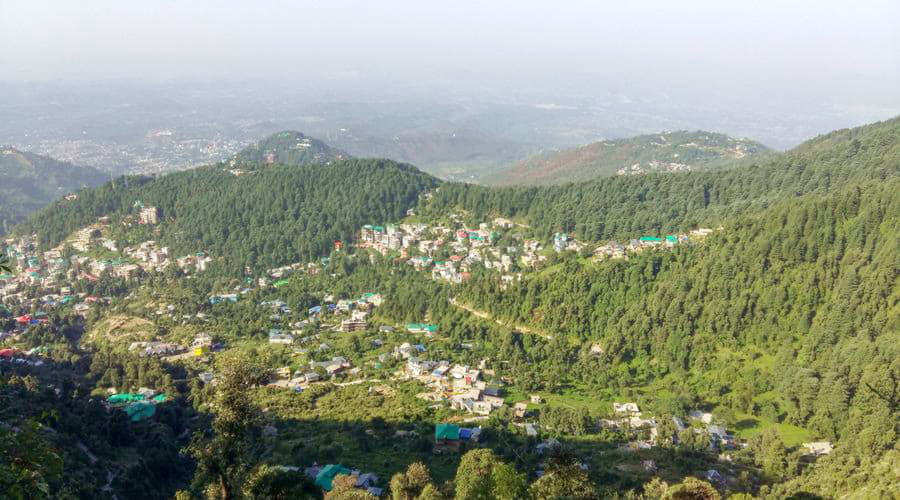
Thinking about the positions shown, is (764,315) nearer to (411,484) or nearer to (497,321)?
(497,321)

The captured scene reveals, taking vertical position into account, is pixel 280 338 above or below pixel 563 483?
below

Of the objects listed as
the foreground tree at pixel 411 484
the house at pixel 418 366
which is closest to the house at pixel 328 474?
the foreground tree at pixel 411 484

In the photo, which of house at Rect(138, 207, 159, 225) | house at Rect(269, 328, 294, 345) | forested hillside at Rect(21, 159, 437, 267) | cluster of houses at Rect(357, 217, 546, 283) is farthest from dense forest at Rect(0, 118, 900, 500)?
house at Rect(138, 207, 159, 225)

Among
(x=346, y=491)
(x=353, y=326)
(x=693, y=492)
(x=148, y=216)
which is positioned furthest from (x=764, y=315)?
(x=148, y=216)

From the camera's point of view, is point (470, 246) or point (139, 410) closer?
point (139, 410)

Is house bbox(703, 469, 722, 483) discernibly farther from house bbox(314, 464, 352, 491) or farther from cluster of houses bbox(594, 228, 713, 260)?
cluster of houses bbox(594, 228, 713, 260)

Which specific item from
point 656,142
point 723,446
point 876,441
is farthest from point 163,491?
point 656,142
